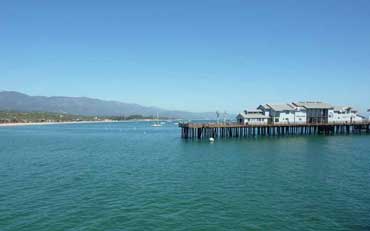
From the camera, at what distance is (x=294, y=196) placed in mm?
25000

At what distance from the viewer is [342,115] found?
86.2 m

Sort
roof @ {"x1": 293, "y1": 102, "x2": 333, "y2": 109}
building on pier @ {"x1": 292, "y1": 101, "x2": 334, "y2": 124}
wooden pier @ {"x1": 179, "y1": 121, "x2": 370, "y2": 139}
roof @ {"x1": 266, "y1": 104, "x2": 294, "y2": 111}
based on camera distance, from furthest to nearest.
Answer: roof @ {"x1": 293, "y1": 102, "x2": 333, "y2": 109}, building on pier @ {"x1": 292, "y1": 101, "x2": 334, "y2": 124}, roof @ {"x1": 266, "y1": 104, "x2": 294, "y2": 111}, wooden pier @ {"x1": 179, "y1": 121, "x2": 370, "y2": 139}

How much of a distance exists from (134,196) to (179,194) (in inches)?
143

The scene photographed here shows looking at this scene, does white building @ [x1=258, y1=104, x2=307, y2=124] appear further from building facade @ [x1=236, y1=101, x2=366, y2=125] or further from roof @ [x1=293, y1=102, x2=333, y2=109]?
roof @ [x1=293, y1=102, x2=333, y2=109]

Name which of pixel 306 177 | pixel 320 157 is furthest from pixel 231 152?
pixel 306 177

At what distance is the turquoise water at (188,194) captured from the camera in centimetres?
1977

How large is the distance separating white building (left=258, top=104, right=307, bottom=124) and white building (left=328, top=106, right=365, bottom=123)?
326 inches

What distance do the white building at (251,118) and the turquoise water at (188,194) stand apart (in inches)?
1315

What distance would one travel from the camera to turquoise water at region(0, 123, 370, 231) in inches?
778

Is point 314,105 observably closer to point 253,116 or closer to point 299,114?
point 299,114

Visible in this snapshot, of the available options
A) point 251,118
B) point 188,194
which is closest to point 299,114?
point 251,118

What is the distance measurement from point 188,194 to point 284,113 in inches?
2406

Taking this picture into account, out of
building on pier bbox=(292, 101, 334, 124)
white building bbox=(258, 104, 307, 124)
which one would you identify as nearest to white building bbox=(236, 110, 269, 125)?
white building bbox=(258, 104, 307, 124)

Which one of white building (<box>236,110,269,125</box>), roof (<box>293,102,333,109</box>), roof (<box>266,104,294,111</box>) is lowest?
white building (<box>236,110,269,125</box>)
